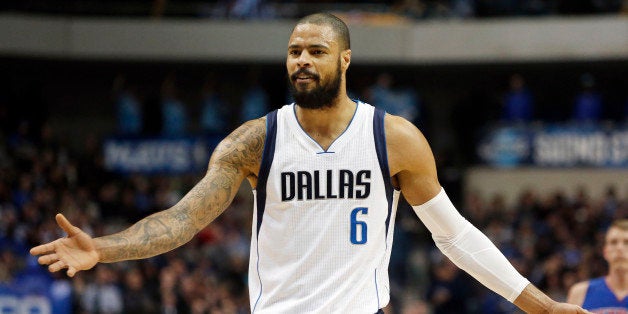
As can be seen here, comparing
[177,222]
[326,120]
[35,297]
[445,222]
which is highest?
[326,120]

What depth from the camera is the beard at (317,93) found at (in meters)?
4.81

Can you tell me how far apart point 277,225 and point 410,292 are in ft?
42.9

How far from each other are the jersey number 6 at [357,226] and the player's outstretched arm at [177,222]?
1.72ft

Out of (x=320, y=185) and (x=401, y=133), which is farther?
(x=401, y=133)

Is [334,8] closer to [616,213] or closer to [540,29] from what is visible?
[540,29]

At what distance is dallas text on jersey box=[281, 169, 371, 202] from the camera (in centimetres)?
480

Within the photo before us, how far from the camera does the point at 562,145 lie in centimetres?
2192

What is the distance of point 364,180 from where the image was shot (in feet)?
15.9

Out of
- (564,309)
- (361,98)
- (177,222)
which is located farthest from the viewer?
(361,98)

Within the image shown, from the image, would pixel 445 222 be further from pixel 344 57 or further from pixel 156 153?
pixel 156 153

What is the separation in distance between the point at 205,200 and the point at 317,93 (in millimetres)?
732

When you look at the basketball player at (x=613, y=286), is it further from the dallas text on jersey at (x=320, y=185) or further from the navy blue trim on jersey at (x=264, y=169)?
the navy blue trim on jersey at (x=264, y=169)

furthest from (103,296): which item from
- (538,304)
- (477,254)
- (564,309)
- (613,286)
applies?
(564,309)

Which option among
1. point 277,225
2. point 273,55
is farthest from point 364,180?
point 273,55
